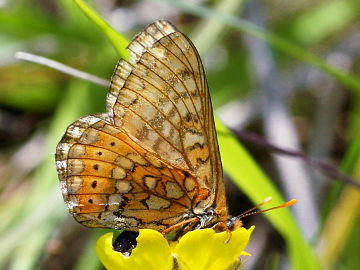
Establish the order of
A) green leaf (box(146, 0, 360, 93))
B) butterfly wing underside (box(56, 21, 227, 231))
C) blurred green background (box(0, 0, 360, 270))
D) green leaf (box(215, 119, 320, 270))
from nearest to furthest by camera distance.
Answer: butterfly wing underside (box(56, 21, 227, 231)) → green leaf (box(215, 119, 320, 270)) → green leaf (box(146, 0, 360, 93)) → blurred green background (box(0, 0, 360, 270))

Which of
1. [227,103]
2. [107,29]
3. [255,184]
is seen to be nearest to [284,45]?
[255,184]

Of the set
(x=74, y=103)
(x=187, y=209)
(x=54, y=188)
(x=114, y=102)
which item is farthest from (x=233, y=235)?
(x=74, y=103)

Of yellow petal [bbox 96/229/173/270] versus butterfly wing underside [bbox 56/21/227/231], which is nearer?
yellow petal [bbox 96/229/173/270]

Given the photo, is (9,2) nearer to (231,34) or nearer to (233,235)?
(231,34)

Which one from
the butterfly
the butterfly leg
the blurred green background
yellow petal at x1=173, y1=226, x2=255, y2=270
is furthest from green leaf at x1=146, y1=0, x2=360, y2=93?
yellow petal at x1=173, y1=226, x2=255, y2=270

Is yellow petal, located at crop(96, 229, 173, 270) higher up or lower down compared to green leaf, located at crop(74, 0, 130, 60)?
lower down

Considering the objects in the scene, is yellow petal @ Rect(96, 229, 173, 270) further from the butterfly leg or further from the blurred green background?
the blurred green background
